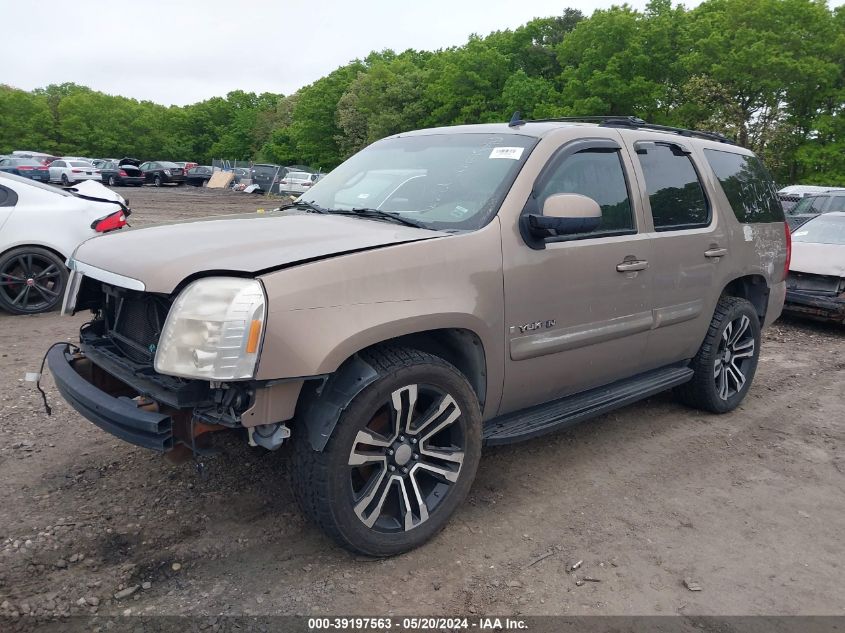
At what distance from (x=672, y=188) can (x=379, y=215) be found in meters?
2.00

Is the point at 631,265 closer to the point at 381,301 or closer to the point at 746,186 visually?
the point at 381,301

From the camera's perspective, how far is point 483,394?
3.27 metres

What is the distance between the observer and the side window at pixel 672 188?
162 inches

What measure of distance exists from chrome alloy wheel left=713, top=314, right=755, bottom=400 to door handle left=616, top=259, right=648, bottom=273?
4.17 ft

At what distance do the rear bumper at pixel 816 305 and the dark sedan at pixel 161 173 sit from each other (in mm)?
44298

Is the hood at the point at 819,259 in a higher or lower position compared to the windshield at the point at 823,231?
lower

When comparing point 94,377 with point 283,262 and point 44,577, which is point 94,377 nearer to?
point 44,577

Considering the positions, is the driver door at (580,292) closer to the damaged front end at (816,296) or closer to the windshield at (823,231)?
the damaged front end at (816,296)

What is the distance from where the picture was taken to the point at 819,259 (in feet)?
26.9

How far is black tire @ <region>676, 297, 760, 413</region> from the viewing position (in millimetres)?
4723

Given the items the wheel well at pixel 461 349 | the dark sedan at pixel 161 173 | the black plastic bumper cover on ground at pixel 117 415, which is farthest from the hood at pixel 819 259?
the dark sedan at pixel 161 173

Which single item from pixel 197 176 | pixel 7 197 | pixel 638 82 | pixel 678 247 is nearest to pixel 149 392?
pixel 678 247

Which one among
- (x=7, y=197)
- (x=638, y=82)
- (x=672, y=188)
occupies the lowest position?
(x=7, y=197)

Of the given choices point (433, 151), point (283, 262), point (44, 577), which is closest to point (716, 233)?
point (433, 151)
